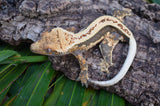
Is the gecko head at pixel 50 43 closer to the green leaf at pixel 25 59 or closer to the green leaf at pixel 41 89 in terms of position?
the green leaf at pixel 25 59

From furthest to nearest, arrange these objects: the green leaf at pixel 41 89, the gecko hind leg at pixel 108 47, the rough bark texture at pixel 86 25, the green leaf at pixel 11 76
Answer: the gecko hind leg at pixel 108 47 → the green leaf at pixel 11 76 → the rough bark texture at pixel 86 25 → the green leaf at pixel 41 89

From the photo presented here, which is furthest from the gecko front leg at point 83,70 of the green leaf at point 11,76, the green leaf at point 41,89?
the green leaf at point 11,76

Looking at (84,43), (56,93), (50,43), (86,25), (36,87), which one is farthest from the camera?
(86,25)

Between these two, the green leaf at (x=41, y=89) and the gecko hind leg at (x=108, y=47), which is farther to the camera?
the gecko hind leg at (x=108, y=47)

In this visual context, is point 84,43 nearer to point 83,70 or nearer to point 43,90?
point 83,70

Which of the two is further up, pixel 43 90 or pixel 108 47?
pixel 108 47

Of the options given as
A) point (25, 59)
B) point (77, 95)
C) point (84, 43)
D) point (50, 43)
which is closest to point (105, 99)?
Result: point (77, 95)

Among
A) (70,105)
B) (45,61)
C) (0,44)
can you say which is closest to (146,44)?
(70,105)
